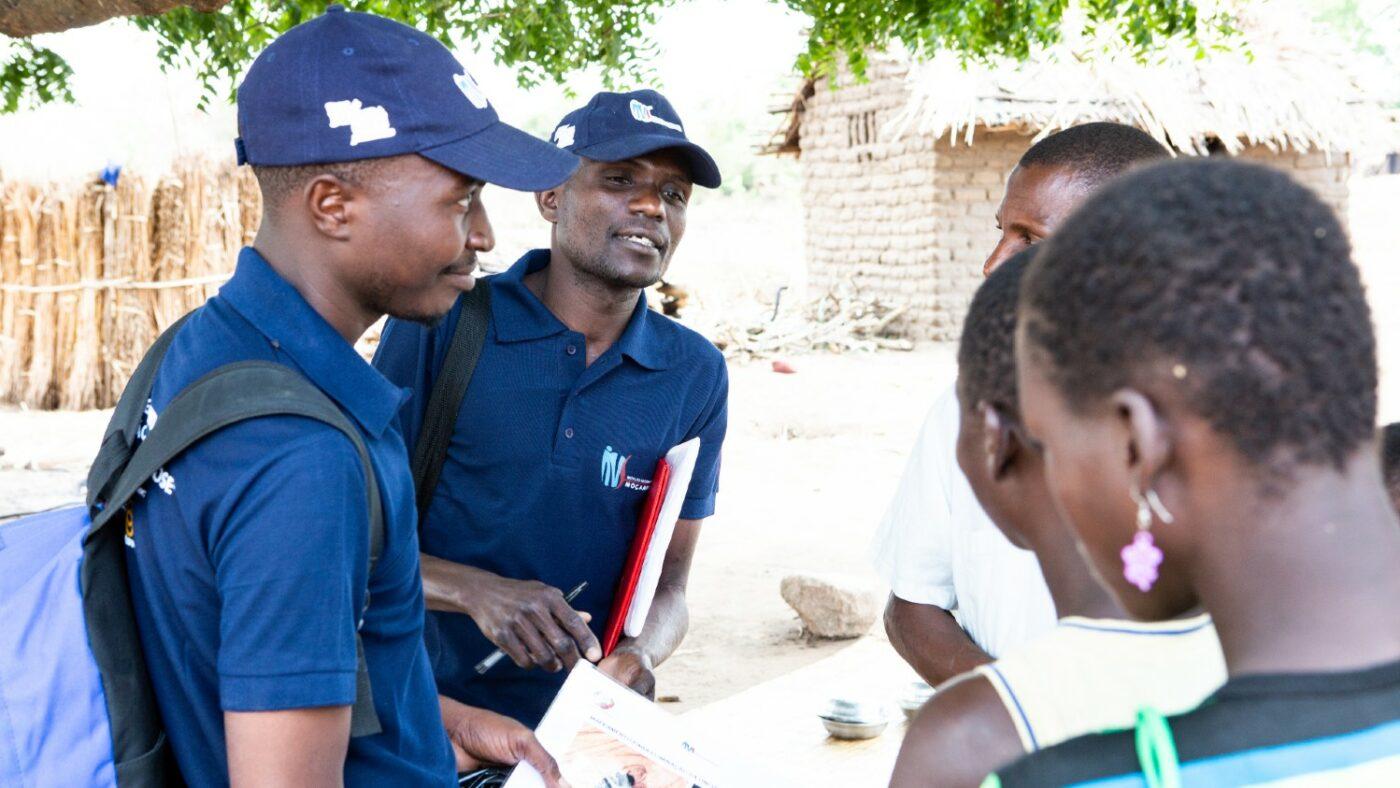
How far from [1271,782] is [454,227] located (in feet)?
3.76

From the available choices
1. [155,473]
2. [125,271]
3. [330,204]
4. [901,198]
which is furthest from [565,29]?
[901,198]

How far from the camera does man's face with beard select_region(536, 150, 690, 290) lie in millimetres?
2619

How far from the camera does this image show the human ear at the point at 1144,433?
876mm

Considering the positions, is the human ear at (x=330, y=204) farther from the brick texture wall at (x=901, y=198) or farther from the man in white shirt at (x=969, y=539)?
the brick texture wall at (x=901, y=198)

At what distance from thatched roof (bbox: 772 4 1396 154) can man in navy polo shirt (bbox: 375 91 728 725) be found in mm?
11493

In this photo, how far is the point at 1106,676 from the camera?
107 cm

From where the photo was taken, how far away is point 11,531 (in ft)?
4.76

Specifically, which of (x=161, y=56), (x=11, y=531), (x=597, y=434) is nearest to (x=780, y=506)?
(x=161, y=56)

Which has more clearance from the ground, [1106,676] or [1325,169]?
[1325,169]

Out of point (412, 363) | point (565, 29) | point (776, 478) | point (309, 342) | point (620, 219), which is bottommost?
point (776, 478)

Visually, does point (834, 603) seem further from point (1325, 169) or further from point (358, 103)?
point (1325, 169)

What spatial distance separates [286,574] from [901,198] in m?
14.2

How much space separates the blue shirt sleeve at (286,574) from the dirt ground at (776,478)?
7.65 feet

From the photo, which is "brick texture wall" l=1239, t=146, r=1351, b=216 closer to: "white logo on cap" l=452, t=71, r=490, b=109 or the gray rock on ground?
the gray rock on ground
